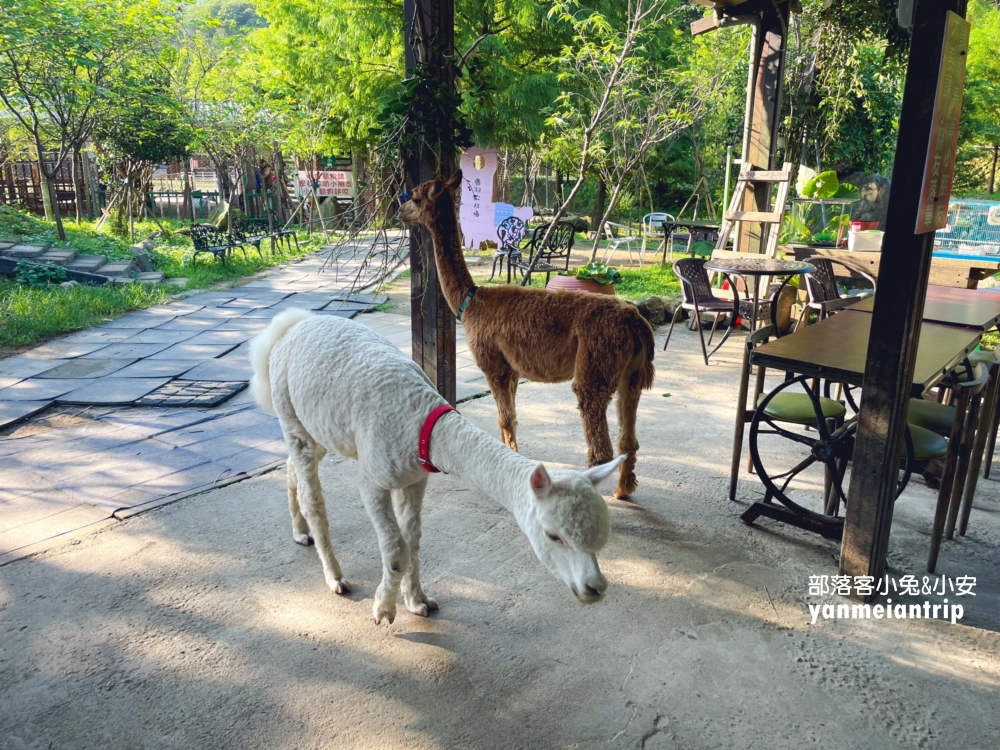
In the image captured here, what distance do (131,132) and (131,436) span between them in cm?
1002

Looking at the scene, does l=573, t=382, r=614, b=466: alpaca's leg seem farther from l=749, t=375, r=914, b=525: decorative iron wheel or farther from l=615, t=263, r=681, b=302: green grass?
l=615, t=263, r=681, b=302: green grass

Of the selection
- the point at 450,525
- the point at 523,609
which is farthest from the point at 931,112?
the point at 450,525

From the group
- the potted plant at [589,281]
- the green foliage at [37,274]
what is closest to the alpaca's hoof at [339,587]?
the potted plant at [589,281]

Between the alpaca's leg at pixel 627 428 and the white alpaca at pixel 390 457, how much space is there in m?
1.35

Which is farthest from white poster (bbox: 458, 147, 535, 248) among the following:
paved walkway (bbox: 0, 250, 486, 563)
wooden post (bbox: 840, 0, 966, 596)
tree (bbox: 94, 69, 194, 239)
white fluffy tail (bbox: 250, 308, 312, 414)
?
wooden post (bbox: 840, 0, 966, 596)

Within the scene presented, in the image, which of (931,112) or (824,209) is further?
(824,209)

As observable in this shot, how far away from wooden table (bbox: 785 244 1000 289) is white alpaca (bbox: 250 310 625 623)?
5.89m

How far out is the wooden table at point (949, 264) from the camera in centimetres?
651

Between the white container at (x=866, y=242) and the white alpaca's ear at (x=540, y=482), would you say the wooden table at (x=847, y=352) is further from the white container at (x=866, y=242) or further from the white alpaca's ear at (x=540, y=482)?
the white container at (x=866, y=242)

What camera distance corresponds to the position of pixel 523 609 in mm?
2676

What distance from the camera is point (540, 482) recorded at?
5.73 feet

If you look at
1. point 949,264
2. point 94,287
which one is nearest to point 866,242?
point 949,264

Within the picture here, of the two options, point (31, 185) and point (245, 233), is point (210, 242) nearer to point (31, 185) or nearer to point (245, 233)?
point (245, 233)

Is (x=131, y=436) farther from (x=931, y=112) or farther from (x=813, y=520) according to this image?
(x=931, y=112)
